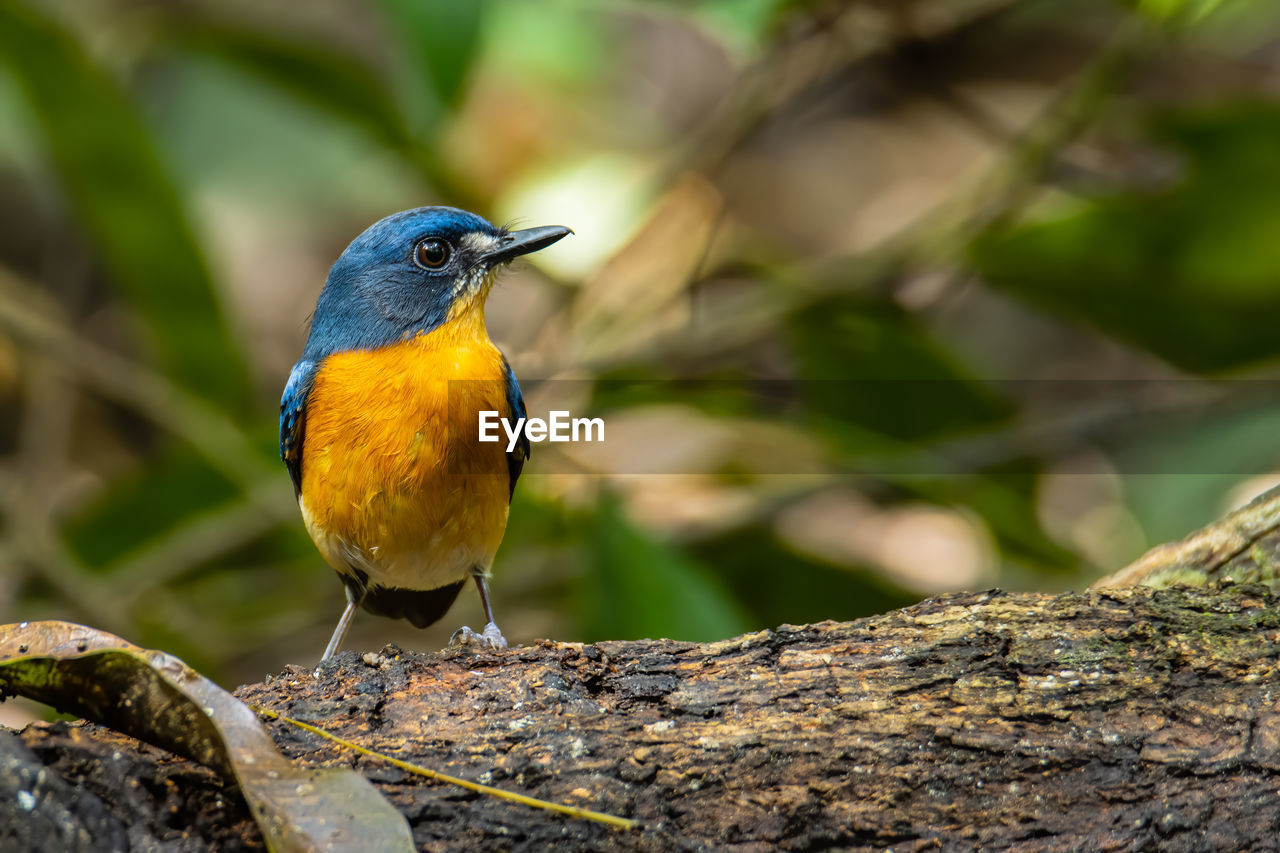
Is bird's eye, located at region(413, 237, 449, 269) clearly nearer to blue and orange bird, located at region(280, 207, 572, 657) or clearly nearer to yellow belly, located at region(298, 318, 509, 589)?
blue and orange bird, located at region(280, 207, 572, 657)

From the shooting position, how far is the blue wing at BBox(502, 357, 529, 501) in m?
3.95

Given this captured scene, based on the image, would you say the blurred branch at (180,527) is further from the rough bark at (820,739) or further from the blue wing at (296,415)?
the rough bark at (820,739)

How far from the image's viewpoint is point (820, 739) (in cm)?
235

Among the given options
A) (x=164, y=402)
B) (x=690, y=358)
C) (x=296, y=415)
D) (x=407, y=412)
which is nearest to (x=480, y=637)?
(x=407, y=412)

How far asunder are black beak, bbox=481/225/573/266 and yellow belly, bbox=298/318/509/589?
0.38m

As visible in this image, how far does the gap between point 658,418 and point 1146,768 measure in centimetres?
500

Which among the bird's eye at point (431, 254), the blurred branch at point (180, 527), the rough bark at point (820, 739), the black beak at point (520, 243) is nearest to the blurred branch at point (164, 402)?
the blurred branch at point (180, 527)

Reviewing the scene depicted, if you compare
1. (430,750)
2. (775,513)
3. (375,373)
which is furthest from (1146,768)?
(775,513)

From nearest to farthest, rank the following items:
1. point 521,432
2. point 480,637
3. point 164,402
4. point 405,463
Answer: point 480,637 < point 405,463 < point 521,432 < point 164,402

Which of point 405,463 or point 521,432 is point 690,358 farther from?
point 405,463

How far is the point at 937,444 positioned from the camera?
595 cm

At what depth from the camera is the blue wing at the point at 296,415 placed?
3.86 meters

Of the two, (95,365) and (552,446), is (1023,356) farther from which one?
(95,365)

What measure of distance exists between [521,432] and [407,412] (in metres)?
0.47
